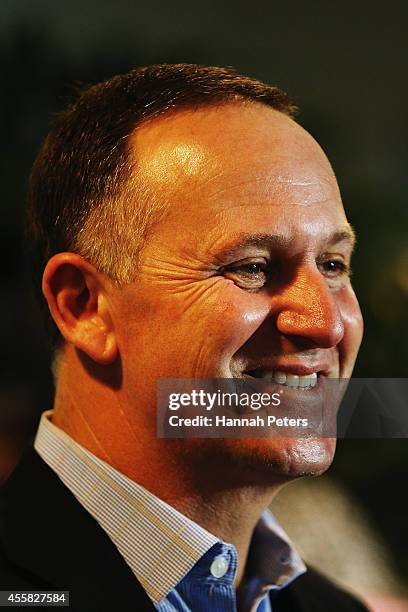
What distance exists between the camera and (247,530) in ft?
4.02

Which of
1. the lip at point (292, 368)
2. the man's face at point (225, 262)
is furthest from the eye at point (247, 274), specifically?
the lip at point (292, 368)

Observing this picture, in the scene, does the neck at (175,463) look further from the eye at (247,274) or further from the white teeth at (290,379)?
the eye at (247,274)

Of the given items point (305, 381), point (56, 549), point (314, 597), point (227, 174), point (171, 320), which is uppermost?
point (227, 174)

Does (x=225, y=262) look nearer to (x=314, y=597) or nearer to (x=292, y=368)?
(x=292, y=368)

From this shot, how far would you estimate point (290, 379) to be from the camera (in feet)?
3.87

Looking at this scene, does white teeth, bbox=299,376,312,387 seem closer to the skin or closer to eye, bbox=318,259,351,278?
the skin

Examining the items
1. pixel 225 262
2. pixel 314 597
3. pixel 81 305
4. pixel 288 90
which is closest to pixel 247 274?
pixel 225 262

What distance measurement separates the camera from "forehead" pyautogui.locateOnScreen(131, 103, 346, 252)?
1121mm

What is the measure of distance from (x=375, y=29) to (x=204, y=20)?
0.28 m

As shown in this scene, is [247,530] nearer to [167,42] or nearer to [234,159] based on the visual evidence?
[234,159]

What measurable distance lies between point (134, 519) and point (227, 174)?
1.60 feet

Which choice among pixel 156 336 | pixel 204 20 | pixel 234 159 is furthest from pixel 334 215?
pixel 204 20

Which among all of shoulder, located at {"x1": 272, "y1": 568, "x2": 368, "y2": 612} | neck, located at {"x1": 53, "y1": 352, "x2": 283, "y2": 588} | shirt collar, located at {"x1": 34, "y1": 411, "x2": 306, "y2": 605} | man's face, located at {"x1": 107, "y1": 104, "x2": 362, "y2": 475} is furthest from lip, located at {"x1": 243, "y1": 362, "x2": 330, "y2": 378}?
A: shoulder, located at {"x1": 272, "y1": 568, "x2": 368, "y2": 612}

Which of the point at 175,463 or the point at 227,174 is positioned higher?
the point at 227,174
